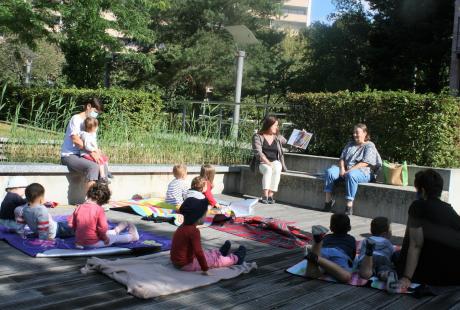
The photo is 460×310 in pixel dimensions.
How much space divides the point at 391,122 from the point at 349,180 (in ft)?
6.31

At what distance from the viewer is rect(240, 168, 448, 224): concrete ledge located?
8258 mm

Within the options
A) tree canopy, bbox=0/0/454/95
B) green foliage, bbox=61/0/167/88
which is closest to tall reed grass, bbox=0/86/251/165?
green foliage, bbox=61/0/167/88

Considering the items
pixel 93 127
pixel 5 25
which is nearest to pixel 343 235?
pixel 93 127

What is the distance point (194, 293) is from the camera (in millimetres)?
4246

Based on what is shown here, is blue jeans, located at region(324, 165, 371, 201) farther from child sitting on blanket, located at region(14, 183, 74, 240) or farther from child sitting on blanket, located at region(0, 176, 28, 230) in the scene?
child sitting on blanket, located at region(0, 176, 28, 230)

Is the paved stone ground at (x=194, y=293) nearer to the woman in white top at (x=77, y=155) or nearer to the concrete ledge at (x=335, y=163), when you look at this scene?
the woman in white top at (x=77, y=155)

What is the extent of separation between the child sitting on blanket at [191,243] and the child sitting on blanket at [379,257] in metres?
1.29

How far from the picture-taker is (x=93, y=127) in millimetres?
7910

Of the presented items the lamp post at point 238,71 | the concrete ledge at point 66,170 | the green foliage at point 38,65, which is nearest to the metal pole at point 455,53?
the lamp post at point 238,71

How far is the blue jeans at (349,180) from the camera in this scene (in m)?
8.45

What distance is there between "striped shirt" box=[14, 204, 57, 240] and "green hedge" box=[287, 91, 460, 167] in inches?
250

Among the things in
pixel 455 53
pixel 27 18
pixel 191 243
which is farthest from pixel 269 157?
pixel 455 53

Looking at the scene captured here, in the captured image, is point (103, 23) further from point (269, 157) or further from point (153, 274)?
point (153, 274)

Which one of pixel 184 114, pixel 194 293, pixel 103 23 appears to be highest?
pixel 103 23
